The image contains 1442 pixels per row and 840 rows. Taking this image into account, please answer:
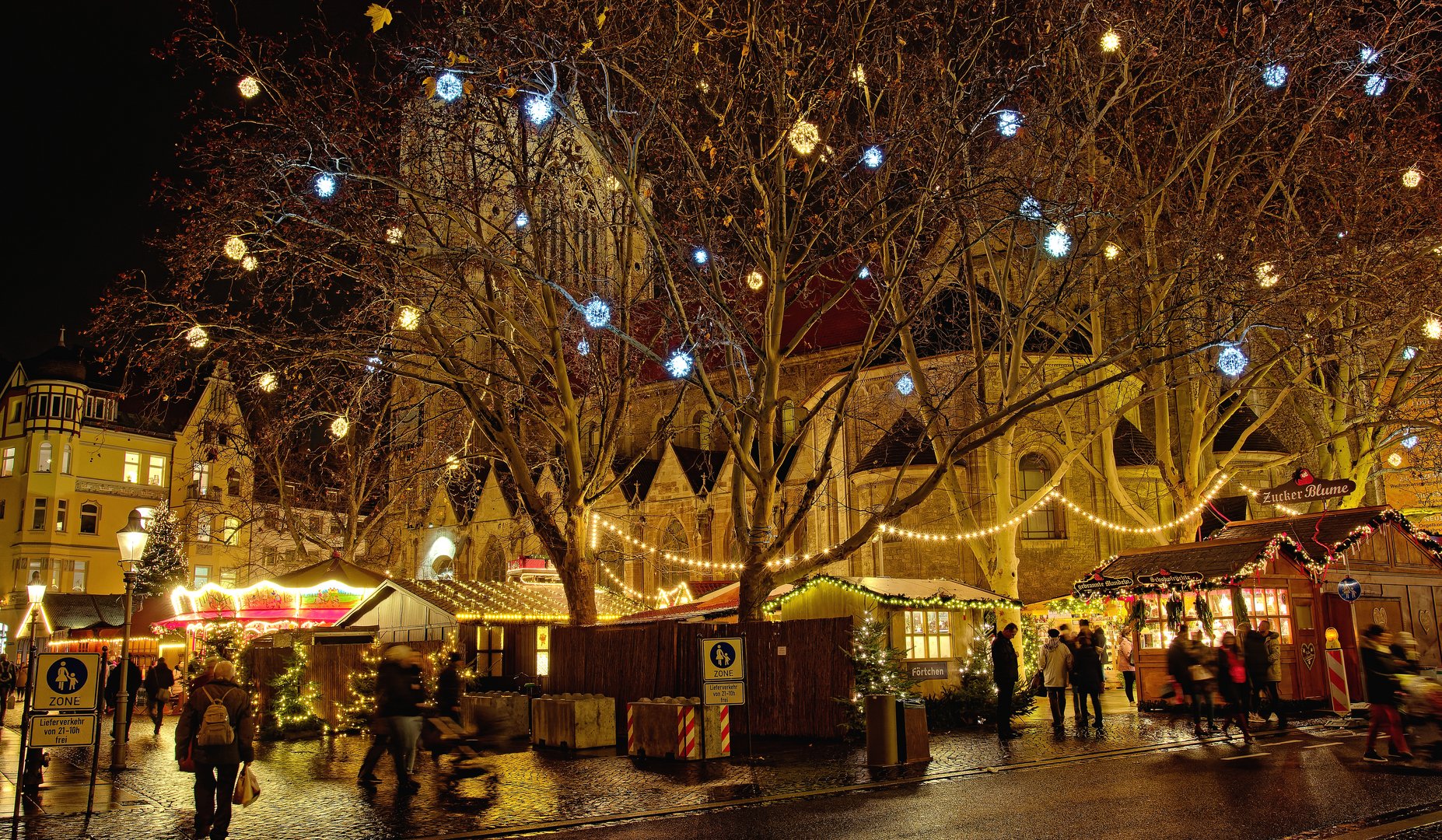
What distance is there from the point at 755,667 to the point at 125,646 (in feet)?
31.6

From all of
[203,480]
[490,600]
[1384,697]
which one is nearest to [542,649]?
[490,600]

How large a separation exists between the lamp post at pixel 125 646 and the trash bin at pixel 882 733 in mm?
10869

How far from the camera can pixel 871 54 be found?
17016 millimetres

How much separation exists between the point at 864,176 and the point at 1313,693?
41.6ft

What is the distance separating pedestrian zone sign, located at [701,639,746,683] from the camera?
14641mm

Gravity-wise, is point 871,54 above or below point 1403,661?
above

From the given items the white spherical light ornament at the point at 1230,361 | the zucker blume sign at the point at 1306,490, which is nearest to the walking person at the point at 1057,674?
the white spherical light ornament at the point at 1230,361

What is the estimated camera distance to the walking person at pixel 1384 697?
13.2m

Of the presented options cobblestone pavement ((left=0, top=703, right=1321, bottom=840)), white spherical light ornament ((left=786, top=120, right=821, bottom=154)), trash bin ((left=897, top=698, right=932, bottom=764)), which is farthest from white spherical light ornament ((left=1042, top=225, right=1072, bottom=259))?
cobblestone pavement ((left=0, top=703, right=1321, bottom=840))

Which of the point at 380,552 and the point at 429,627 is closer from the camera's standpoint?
the point at 429,627

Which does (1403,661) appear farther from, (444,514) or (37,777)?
(444,514)

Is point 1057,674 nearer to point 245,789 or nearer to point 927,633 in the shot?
point 927,633

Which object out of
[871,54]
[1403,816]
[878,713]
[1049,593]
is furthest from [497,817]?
[1049,593]

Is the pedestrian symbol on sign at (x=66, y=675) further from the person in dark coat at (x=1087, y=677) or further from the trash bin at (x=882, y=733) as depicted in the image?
the person in dark coat at (x=1087, y=677)
